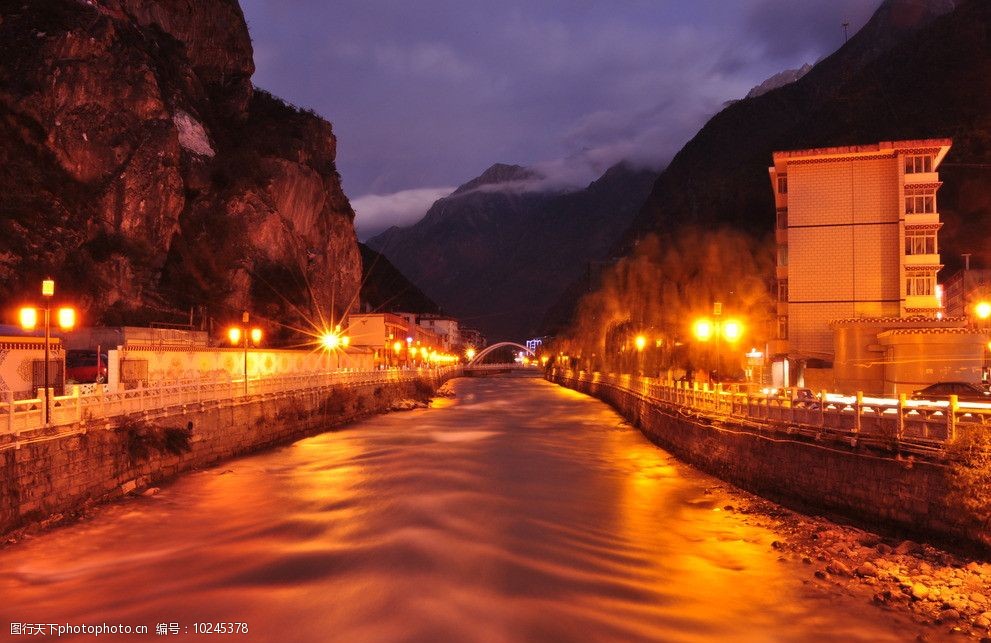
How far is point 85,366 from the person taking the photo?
2867 centimetres

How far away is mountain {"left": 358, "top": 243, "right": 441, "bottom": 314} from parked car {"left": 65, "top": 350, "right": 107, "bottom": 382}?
271ft

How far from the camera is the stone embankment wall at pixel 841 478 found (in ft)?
40.2

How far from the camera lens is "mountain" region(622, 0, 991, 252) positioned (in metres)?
57.8

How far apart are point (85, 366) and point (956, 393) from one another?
110 ft

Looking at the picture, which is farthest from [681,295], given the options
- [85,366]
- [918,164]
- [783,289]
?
[85,366]

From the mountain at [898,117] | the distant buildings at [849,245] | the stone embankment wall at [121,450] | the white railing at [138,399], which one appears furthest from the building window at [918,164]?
the stone embankment wall at [121,450]

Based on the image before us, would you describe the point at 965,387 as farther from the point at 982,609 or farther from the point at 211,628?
Answer: the point at 211,628

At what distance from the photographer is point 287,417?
31891 millimetres

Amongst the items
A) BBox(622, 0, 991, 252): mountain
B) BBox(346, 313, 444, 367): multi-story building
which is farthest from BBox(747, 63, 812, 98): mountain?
BBox(346, 313, 444, 367): multi-story building

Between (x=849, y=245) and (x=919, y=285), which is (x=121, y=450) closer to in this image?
(x=849, y=245)

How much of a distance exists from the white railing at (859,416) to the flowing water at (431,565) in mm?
2668

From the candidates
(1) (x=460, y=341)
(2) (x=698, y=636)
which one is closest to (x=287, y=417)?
(2) (x=698, y=636)

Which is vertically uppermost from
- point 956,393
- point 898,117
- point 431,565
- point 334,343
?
point 898,117

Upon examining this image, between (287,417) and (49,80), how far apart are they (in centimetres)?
3297
